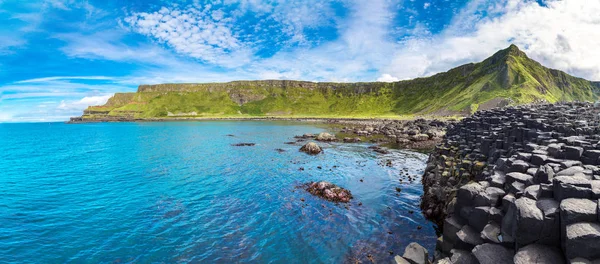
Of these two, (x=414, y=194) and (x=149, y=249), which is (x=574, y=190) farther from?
(x=149, y=249)

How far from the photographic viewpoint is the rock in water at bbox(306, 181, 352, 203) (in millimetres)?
26391

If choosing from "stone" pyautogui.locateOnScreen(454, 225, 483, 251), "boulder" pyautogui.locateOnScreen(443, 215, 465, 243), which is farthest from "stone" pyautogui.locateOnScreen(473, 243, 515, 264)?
"boulder" pyautogui.locateOnScreen(443, 215, 465, 243)

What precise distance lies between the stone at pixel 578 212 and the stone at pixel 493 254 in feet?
6.36

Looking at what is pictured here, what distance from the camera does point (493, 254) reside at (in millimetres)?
9227

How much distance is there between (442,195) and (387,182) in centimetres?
1073

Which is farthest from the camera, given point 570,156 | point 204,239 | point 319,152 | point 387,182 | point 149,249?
point 319,152

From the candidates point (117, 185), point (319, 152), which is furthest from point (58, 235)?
point (319, 152)

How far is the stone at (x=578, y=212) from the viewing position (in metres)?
7.80

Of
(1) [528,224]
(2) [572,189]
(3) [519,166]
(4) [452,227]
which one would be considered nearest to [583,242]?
(1) [528,224]

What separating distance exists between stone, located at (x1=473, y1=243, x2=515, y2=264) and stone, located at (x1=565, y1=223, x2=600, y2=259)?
64.0 inches

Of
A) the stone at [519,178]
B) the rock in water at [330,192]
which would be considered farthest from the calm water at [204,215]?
the stone at [519,178]

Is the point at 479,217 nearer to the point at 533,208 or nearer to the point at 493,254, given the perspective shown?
the point at 493,254

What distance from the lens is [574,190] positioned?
876 centimetres

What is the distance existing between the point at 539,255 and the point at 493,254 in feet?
4.69
